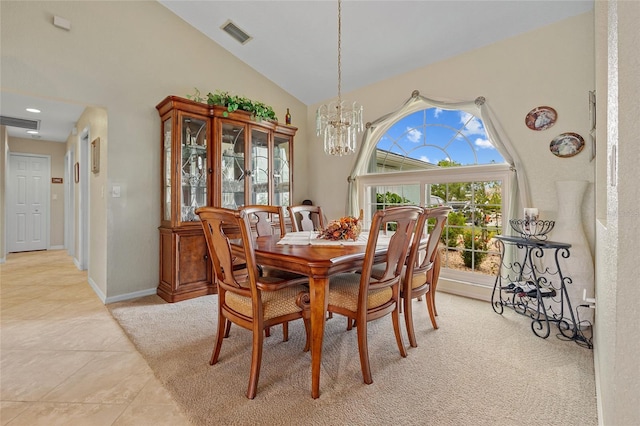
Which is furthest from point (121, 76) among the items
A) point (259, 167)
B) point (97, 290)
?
point (97, 290)

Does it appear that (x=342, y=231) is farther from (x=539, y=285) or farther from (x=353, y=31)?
(x=353, y=31)

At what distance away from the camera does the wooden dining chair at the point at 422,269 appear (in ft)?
6.75

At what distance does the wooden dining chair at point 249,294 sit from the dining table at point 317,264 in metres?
0.14

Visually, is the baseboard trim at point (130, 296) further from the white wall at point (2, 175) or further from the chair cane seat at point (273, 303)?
the white wall at point (2, 175)

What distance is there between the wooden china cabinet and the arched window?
1.35m

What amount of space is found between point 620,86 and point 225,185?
3404mm

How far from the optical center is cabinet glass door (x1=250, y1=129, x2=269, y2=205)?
3.81 meters

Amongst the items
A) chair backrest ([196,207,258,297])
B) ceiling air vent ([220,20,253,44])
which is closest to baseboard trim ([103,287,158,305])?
chair backrest ([196,207,258,297])

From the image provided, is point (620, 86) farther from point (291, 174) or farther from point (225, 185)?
point (291, 174)

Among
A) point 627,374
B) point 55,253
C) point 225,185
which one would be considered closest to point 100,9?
point 225,185

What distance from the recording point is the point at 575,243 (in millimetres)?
2383

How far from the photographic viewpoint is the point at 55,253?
5977mm

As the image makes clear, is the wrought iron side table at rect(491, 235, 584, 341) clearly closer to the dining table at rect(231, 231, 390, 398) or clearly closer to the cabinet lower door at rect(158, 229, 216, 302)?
the dining table at rect(231, 231, 390, 398)

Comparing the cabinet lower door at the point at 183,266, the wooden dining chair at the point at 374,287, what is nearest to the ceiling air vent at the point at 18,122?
the cabinet lower door at the point at 183,266
